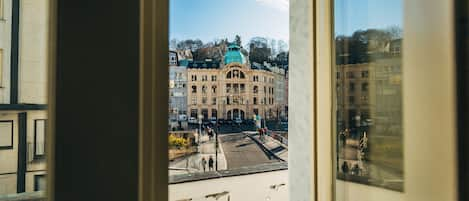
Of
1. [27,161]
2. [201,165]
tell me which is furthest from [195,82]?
[27,161]

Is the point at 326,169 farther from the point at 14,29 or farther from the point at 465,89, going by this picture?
the point at 14,29

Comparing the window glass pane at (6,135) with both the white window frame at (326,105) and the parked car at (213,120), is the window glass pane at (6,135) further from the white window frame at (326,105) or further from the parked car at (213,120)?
the parked car at (213,120)

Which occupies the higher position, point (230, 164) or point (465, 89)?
point (465, 89)

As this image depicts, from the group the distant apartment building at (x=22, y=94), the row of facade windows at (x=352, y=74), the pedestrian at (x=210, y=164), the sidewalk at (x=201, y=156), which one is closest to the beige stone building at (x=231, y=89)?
the sidewalk at (x=201, y=156)

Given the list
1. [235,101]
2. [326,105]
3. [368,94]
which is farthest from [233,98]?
[368,94]

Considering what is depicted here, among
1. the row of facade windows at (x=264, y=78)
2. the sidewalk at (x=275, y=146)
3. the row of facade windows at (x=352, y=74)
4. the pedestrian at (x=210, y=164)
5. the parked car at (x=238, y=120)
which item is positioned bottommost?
the pedestrian at (x=210, y=164)

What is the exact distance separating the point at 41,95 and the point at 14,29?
219mm

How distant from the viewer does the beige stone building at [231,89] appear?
6.09 feet

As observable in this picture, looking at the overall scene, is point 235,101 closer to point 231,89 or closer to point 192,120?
point 231,89

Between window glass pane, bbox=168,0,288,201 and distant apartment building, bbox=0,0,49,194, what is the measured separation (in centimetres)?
85

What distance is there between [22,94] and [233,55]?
55.6 inches

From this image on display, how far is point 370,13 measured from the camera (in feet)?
4.01

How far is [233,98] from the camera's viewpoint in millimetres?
2070

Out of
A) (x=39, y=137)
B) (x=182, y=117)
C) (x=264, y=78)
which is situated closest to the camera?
(x=39, y=137)
